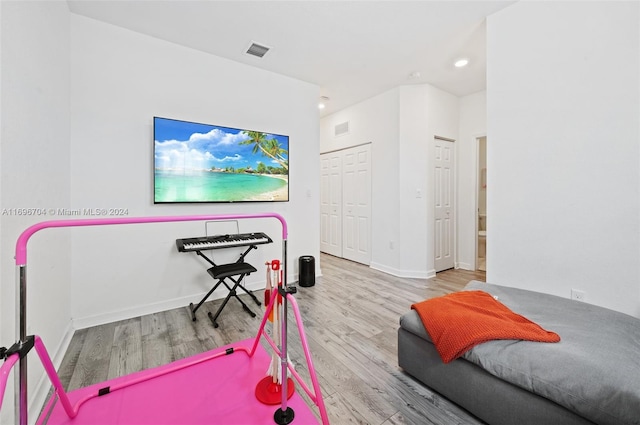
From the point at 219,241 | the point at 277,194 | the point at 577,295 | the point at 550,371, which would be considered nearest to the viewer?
the point at 550,371

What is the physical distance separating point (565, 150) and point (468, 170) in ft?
7.64

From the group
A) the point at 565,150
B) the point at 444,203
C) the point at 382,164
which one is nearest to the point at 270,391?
the point at 565,150

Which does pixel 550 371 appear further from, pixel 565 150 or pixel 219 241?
pixel 219 241

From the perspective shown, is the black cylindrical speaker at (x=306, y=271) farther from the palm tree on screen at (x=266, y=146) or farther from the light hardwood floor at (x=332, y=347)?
the palm tree on screen at (x=266, y=146)

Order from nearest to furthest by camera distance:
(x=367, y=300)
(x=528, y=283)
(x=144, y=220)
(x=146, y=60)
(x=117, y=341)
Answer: (x=144, y=220)
(x=117, y=341)
(x=528, y=283)
(x=146, y=60)
(x=367, y=300)

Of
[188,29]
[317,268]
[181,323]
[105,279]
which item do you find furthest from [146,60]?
[317,268]

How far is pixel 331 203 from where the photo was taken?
5.60 m

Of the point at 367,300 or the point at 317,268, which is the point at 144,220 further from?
the point at 317,268

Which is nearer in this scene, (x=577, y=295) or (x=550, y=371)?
(x=550, y=371)

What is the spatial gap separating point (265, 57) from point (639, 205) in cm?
365

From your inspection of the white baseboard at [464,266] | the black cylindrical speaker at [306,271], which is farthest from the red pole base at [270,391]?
the white baseboard at [464,266]

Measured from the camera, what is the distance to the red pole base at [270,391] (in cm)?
156

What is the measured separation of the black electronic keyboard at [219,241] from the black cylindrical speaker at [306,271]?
758 mm

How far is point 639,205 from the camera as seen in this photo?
1.87 metres
